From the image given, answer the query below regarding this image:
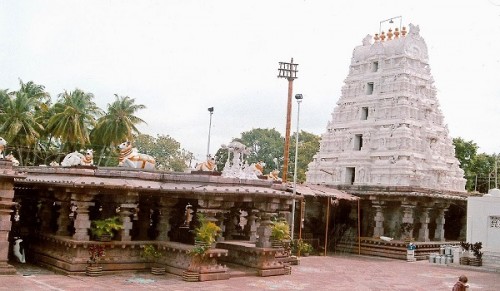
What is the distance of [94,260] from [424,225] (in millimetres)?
21692

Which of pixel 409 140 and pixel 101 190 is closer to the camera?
pixel 101 190

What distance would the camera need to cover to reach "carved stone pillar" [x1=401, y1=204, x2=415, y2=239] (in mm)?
31281

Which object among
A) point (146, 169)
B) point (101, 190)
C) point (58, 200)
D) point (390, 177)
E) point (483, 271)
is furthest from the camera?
point (390, 177)

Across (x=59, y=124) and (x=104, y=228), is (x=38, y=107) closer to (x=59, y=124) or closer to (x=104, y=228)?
Answer: (x=59, y=124)

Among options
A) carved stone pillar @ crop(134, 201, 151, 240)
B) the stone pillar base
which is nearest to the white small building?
carved stone pillar @ crop(134, 201, 151, 240)

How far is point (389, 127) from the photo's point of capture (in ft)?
115

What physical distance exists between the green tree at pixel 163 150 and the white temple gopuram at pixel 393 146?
37279mm

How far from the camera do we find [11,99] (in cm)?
4050

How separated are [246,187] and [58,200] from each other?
665 cm

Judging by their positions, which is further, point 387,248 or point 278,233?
point 387,248

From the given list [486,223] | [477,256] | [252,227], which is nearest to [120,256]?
[252,227]

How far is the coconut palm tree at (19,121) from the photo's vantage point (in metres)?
39.2

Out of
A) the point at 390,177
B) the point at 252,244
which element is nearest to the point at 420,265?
the point at 390,177

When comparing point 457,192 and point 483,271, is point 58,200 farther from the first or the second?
point 457,192
